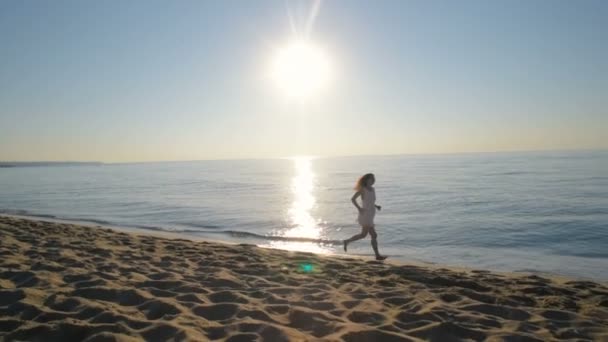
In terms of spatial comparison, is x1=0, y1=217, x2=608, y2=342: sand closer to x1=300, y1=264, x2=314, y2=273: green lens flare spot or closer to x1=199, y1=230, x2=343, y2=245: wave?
x1=300, y1=264, x2=314, y2=273: green lens flare spot

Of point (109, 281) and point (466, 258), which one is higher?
point (109, 281)

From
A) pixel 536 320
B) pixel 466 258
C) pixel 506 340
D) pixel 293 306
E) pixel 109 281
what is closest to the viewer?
pixel 506 340

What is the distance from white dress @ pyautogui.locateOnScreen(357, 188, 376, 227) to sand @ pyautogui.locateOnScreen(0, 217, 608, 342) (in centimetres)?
145

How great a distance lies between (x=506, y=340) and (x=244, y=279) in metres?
4.09

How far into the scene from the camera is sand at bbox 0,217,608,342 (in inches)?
163

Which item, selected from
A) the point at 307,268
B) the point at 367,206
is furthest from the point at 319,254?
the point at 307,268

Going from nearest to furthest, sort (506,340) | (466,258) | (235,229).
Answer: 1. (506,340)
2. (466,258)
3. (235,229)

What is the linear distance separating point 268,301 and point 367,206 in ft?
16.3

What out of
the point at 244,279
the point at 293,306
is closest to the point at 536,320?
the point at 293,306

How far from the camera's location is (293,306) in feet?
16.4

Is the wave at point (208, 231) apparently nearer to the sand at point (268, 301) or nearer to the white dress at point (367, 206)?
the white dress at point (367, 206)

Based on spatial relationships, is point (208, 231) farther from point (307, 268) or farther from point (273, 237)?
point (307, 268)

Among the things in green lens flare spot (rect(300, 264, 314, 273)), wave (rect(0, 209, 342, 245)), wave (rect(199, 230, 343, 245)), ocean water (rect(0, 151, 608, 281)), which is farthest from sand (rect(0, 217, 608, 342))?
wave (rect(0, 209, 342, 245))

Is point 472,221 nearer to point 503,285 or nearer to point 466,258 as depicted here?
point 466,258
